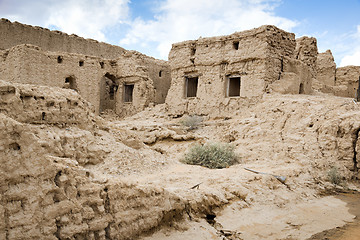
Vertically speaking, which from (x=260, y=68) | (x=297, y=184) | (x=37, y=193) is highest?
(x=260, y=68)

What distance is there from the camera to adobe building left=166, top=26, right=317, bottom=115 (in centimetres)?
1206

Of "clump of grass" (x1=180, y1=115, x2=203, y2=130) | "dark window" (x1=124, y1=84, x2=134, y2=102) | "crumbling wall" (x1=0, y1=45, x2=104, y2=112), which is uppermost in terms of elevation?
"crumbling wall" (x1=0, y1=45, x2=104, y2=112)

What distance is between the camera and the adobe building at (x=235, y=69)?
12.1 meters

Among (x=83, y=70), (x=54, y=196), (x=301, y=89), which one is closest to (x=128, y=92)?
(x=83, y=70)

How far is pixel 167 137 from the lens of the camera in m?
10.6

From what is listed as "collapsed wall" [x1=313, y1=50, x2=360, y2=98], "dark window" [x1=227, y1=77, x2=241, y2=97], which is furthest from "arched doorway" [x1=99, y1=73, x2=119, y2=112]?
"collapsed wall" [x1=313, y1=50, x2=360, y2=98]

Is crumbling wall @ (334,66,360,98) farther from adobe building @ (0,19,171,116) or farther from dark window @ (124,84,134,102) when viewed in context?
dark window @ (124,84,134,102)

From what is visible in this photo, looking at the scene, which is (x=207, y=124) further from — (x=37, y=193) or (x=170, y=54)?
(x=37, y=193)

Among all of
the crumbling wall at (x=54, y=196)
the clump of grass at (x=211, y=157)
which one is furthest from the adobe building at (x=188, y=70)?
the crumbling wall at (x=54, y=196)

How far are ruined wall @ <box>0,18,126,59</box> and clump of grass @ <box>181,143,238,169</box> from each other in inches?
642

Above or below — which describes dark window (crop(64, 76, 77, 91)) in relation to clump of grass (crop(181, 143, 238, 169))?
above

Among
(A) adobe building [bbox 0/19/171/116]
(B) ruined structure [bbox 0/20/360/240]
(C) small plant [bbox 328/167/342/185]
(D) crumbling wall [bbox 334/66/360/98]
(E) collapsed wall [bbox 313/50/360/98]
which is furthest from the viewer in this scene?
(E) collapsed wall [bbox 313/50/360/98]

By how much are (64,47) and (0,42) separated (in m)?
3.89

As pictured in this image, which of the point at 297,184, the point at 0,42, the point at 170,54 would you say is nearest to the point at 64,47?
the point at 0,42
